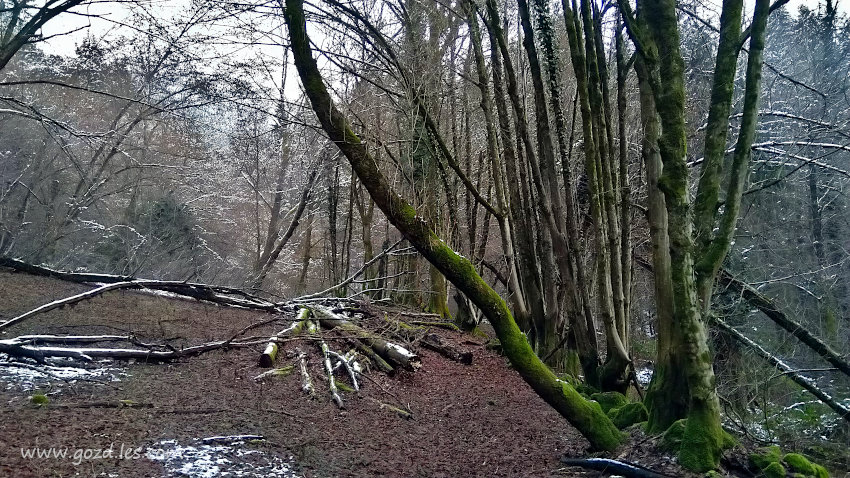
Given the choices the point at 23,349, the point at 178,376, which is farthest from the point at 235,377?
the point at 23,349

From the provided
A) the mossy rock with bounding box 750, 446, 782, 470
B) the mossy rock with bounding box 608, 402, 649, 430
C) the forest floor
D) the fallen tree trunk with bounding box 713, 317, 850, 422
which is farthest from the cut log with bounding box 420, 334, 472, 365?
the mossy rock with bounding box 750, 446, 782, 470

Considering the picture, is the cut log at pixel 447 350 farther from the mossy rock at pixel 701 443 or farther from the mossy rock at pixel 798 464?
the mossy rock at pixel 798 464

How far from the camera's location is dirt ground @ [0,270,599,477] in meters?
3.62

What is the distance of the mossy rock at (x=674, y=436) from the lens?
4328 mm

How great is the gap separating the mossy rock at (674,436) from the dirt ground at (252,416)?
2.75ft

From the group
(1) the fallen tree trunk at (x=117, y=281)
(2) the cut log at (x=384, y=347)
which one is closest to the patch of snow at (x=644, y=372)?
(2) the cut log at (x=384, y=347)

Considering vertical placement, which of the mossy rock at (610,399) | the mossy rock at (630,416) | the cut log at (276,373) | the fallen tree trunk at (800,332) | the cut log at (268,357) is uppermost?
the fallen tree trunk at (800,332)

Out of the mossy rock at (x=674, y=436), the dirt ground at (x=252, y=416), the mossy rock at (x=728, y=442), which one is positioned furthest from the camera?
the mossy rock at (x=674, y=436)

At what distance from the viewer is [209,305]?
32.1 ft

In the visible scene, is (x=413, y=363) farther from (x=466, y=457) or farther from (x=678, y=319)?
(x=678, y=319)

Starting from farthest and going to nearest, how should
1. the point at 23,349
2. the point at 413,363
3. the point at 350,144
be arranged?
the point at 413,363 < the point at 23,349 < the point at 350,144

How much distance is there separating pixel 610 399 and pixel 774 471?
3230mm

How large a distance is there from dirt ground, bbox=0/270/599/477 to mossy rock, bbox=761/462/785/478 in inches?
55.9

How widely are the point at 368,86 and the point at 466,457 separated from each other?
16.6 ft
